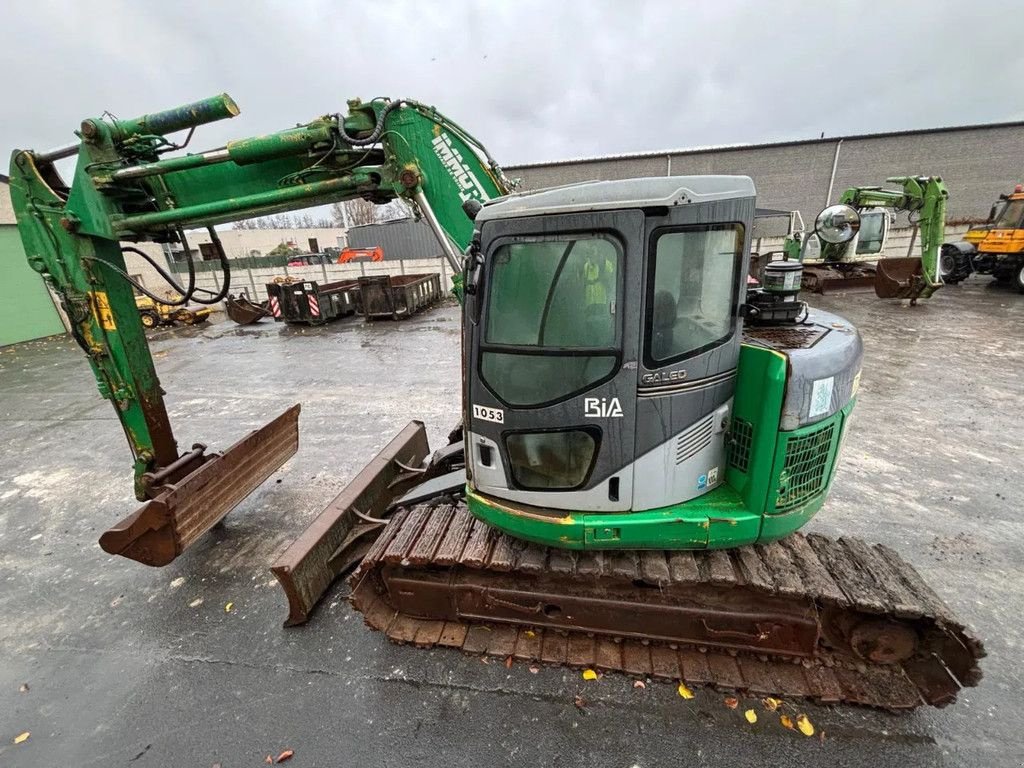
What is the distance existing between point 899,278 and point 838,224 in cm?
1448

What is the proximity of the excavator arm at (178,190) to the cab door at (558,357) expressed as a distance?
671 mm

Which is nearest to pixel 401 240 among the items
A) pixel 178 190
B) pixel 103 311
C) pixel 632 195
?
pixel 103 311

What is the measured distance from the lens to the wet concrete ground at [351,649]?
2453 millimetres

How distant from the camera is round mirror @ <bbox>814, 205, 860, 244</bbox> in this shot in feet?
10.2

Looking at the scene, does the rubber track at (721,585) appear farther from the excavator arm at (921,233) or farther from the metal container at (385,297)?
the excavator arm at (921,233)

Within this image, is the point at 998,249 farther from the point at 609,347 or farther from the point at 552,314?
the point at 552,314

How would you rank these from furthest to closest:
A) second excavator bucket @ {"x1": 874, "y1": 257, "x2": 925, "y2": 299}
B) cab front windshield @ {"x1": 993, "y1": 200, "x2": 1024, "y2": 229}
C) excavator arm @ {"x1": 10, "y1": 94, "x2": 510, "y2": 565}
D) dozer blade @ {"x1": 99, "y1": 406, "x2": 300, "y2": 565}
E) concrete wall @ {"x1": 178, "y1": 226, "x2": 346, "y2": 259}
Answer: concrete wall @ {"x1": 178, "y1": 226, "x2": 346, "y2": 259} < cab front windshield @ {"x1": 993, "y1": 200, "x2": 1024, "y2": 229} < second excavator bucket @ {"x1": 874, "y1": 257, "x2": 925, "y2": 299} < dozer blade @ {"x1": 99, "y1": 406, "x2": 300, "y2": 565} < excavator arm @ {"x1": 10, "y1": 94, "x2": 510, "y2": 565}

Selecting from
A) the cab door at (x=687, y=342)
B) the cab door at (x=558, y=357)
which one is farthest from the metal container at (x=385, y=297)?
Result: the cab door at (x=687, y=342)

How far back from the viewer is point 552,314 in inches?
92.7

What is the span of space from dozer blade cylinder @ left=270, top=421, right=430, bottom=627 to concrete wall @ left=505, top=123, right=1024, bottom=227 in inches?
1045

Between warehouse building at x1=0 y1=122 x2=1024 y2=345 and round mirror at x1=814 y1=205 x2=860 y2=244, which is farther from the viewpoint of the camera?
warehouse building at x1=0 y1=122 x2=1024 y2=345

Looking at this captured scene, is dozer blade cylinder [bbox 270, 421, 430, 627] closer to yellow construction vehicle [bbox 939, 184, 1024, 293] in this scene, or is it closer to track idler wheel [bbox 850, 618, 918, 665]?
track idler wheel [bbox 850, 618, 918, 665]

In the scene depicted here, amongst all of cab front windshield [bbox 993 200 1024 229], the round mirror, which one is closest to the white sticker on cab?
the round mirror

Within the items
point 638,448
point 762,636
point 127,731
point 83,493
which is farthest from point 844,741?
point 83,493
